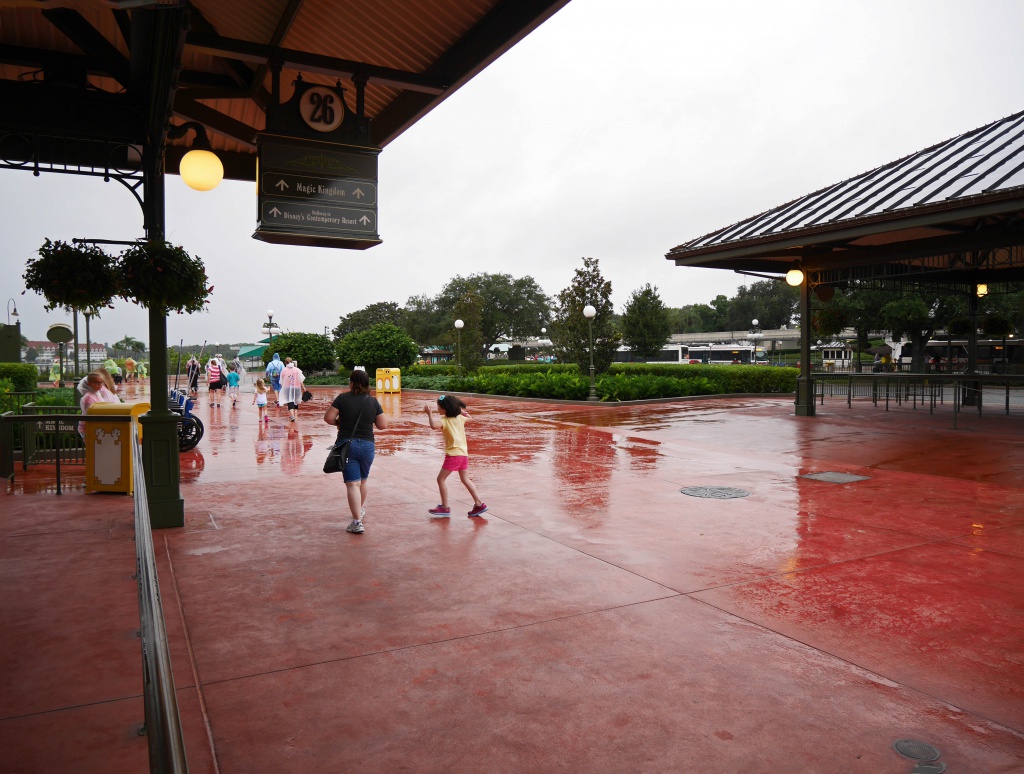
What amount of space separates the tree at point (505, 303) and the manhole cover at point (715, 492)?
221ft

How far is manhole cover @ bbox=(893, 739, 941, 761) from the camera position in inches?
114

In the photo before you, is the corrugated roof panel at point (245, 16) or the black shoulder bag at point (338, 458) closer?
the corrugated roof panel at point (245, 16)

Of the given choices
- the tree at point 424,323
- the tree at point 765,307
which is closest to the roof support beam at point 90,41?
the tree at point 424,323

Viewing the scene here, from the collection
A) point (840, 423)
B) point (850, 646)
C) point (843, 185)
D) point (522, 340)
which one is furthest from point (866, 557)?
point (522, 340)

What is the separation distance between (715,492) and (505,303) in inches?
2740

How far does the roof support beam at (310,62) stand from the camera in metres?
6.14

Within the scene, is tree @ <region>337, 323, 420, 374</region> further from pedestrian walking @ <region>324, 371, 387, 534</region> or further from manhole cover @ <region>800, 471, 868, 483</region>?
pedestrian walking @ <region>324, 371, 387, 534</region>

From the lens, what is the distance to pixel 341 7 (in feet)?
20.0

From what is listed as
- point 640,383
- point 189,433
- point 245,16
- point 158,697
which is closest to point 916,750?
point 158,697

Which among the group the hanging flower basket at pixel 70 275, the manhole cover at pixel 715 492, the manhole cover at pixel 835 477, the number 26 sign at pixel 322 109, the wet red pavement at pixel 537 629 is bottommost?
→ the wet red pavement at pixel 537 629

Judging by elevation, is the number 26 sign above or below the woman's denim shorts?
above

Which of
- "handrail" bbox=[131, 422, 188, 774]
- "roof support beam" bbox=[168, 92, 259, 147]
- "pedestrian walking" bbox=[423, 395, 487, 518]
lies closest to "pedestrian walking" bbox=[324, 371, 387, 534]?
"pedestrian walking" bbox=[423, 395, 487, 518]

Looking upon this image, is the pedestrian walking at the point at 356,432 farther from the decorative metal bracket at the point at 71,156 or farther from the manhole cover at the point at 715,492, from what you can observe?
the manhole cover at the point at 715,492

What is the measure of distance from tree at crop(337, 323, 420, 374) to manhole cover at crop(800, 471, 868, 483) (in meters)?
29.2
